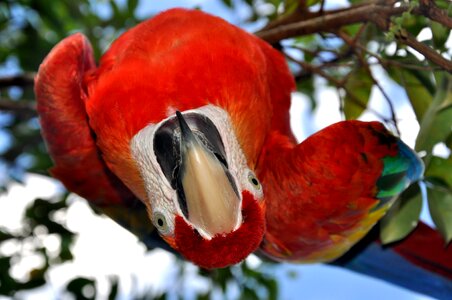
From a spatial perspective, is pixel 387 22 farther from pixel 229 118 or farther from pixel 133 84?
pixel 133 84

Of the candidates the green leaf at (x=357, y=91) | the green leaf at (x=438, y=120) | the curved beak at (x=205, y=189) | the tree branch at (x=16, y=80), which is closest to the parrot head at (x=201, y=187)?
the curved beak at (x=205, y=189)

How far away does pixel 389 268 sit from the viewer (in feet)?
6.22

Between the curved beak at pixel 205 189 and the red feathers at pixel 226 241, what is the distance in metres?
0.02

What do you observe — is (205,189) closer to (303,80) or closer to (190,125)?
(190,125)

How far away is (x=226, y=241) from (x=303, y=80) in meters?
1.28

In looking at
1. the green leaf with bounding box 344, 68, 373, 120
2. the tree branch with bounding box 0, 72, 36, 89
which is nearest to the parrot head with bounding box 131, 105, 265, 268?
the green leaf with bounding box 344, 68, 373, 120

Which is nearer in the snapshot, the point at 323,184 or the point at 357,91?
the point at 323,184

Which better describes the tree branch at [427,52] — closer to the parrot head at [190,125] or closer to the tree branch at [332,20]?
the tree branch at [332,20]

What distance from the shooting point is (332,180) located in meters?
1.57

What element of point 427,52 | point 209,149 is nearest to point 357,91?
point 427,52

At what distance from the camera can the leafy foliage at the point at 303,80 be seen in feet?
4.91

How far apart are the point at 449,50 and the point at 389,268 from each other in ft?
2.05

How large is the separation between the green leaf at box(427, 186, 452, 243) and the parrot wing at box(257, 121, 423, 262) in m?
0.06

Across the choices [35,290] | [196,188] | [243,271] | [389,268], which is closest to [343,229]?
[389,268]
